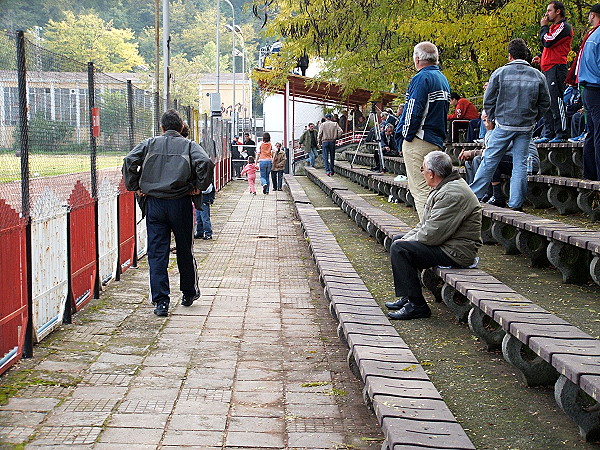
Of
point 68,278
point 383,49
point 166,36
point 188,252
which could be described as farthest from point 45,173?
point 383,49

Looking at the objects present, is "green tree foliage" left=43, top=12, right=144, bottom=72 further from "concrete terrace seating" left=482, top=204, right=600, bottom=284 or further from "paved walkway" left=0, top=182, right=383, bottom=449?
"concrete terrace seating" left=482, top=204, right=600, bottom=284

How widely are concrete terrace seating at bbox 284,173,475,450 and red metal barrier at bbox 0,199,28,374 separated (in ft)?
7.45

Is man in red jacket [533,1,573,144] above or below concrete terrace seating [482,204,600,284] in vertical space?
above

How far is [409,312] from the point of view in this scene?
6.70m

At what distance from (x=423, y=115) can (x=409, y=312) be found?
2.52 m

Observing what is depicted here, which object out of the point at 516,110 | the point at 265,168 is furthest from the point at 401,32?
the point at 265,168

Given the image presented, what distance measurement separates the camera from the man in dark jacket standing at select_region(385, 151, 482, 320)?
6.68 m

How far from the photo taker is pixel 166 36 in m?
19.0

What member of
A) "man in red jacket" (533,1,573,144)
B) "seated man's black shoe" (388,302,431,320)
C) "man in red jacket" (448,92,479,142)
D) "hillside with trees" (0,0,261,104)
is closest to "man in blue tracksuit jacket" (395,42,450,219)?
"seated man's black shoe" (388,302,431,320)

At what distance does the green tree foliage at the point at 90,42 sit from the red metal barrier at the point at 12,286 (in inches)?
3293

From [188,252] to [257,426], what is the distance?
138 inches

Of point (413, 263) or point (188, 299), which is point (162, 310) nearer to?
point (188, 299)

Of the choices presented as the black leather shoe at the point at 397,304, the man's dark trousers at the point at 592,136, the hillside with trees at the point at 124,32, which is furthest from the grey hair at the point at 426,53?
the hillside with trees at the point at 124,32

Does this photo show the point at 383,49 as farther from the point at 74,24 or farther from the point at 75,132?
the point at 74,24
